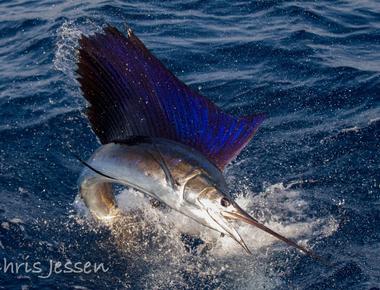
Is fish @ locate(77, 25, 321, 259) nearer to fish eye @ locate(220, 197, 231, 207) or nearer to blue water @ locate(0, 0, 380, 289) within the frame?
fish eye @ locate(220, 197, 231, 207)

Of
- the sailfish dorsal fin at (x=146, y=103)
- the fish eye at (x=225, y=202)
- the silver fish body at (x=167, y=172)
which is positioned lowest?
the fish eye at (x=225, y=202)

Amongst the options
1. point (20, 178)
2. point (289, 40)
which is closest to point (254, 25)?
point (289, 40)

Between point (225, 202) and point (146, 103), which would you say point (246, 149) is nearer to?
point (146, 103)

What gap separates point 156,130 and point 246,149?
7.96 feet

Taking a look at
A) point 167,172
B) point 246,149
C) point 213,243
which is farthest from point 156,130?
point 246,149

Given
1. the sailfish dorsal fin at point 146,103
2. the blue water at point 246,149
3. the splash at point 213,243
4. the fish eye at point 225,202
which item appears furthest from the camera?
the blue water at point 246,149

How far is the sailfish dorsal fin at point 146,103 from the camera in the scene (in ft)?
11.3

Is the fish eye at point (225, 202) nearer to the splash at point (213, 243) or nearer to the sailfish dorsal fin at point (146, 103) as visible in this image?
the sailfish dorsal fin at point (146, 103)

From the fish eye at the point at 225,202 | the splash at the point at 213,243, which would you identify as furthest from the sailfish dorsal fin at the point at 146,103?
the splash at the point at 213,243

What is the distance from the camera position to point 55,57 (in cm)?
795

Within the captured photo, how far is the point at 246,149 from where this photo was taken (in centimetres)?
587

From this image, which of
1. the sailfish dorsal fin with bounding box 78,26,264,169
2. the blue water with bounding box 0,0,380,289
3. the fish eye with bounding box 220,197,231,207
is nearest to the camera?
the fish eye with bounding box 220,197,231,207

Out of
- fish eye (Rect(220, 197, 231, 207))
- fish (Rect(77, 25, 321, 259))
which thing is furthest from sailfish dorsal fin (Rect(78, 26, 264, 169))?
fish eye (Rect(220, 197, 231, 207))

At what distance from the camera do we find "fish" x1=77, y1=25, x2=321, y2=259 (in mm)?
3170
